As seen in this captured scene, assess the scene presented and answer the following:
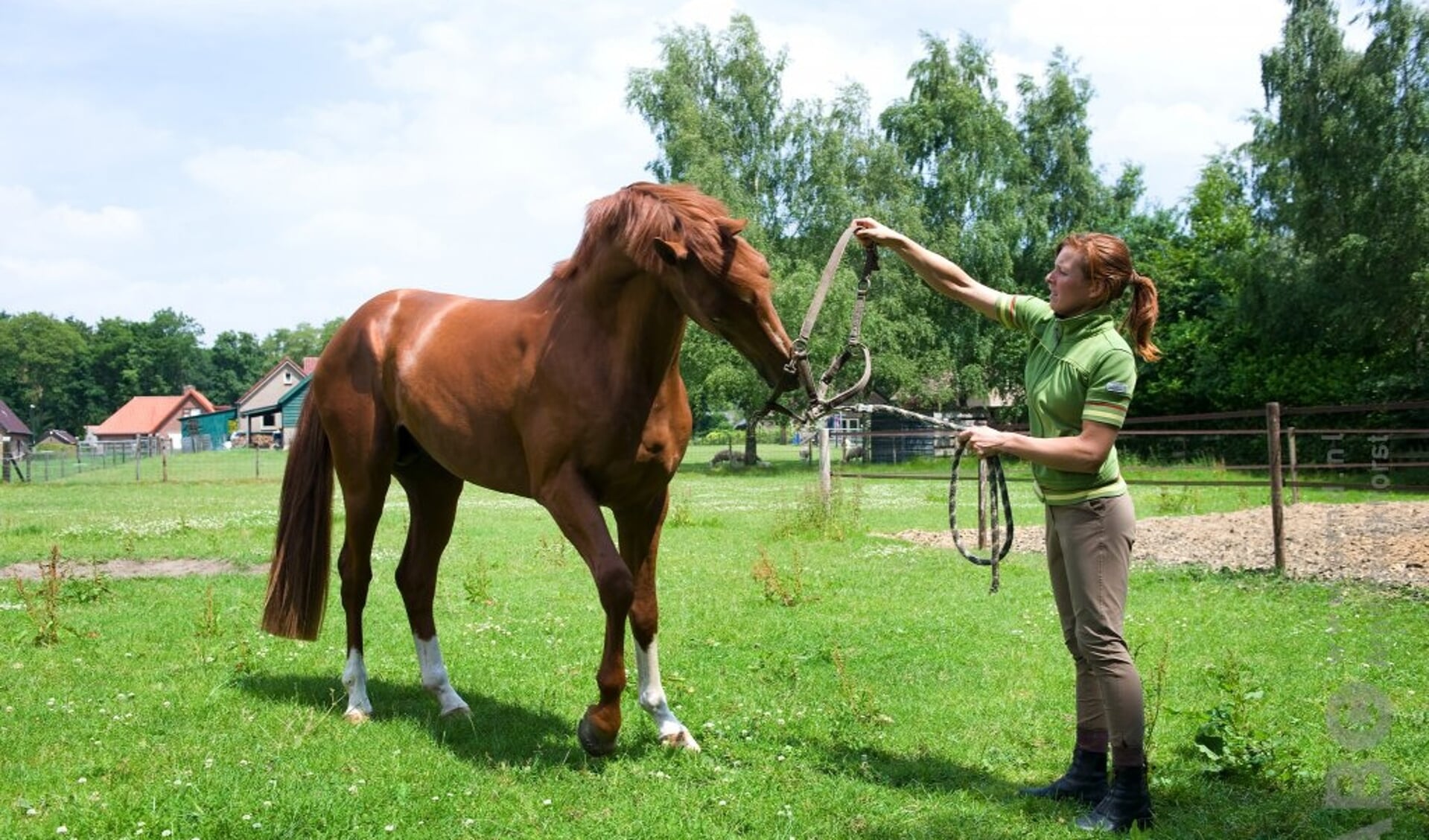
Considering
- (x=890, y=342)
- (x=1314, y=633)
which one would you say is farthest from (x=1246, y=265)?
(x=1314, y=633)

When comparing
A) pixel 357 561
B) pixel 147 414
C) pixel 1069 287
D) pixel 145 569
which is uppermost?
pixel 147 414

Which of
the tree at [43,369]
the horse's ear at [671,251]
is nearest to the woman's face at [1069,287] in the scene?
the horse's ear at [671,251]

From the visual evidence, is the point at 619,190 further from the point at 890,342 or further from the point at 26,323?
the point at 26,323

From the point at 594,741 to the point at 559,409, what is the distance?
1400 millimetres

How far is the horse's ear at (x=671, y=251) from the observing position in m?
3.79

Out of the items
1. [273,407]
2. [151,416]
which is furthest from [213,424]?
[273,407]

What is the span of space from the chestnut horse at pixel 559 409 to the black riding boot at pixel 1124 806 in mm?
1669

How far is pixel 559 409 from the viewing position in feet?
13.6

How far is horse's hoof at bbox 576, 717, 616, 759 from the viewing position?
4.14m

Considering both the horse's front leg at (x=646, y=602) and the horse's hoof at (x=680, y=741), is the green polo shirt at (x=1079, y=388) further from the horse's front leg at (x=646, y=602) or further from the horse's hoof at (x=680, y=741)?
the horse's hoof at (x=680, y=741)

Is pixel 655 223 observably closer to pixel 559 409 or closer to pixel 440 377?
pixel 559 409

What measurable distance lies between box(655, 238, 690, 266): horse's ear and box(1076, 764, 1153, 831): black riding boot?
2430 millimetres

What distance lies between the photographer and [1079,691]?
12.8ft

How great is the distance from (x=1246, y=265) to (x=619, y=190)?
28745 mm
